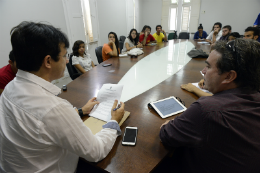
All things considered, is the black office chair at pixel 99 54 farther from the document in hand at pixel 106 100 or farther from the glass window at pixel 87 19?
the document in hand at pixel 106 100

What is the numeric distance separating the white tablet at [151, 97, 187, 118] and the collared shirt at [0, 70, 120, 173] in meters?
0.59

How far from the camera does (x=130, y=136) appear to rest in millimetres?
860

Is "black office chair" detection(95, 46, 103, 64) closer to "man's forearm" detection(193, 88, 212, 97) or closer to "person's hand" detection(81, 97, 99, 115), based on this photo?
"person's hand" detection(81, 97, 99, 115)

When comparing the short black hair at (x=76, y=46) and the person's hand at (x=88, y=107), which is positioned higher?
the short black hair at (x=76, y=46)

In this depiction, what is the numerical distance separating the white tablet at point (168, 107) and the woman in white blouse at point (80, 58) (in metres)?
1.63

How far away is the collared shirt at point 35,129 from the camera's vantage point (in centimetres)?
55

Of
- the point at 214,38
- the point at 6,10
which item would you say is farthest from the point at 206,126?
the point at 214,38

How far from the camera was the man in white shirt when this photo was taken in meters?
0.56

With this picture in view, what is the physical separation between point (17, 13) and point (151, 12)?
6617 mm

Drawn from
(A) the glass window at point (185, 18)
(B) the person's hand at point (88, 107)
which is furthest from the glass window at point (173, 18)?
(B) the person's hand at point (88, 107)

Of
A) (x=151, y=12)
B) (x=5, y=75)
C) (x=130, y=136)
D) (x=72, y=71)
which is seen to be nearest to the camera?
(x=130, y=136)

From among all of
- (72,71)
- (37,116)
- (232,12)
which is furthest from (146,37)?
(232,12)

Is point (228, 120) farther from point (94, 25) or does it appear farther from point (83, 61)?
point (94, 25)

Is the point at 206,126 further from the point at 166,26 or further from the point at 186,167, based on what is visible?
the point at 166,26
